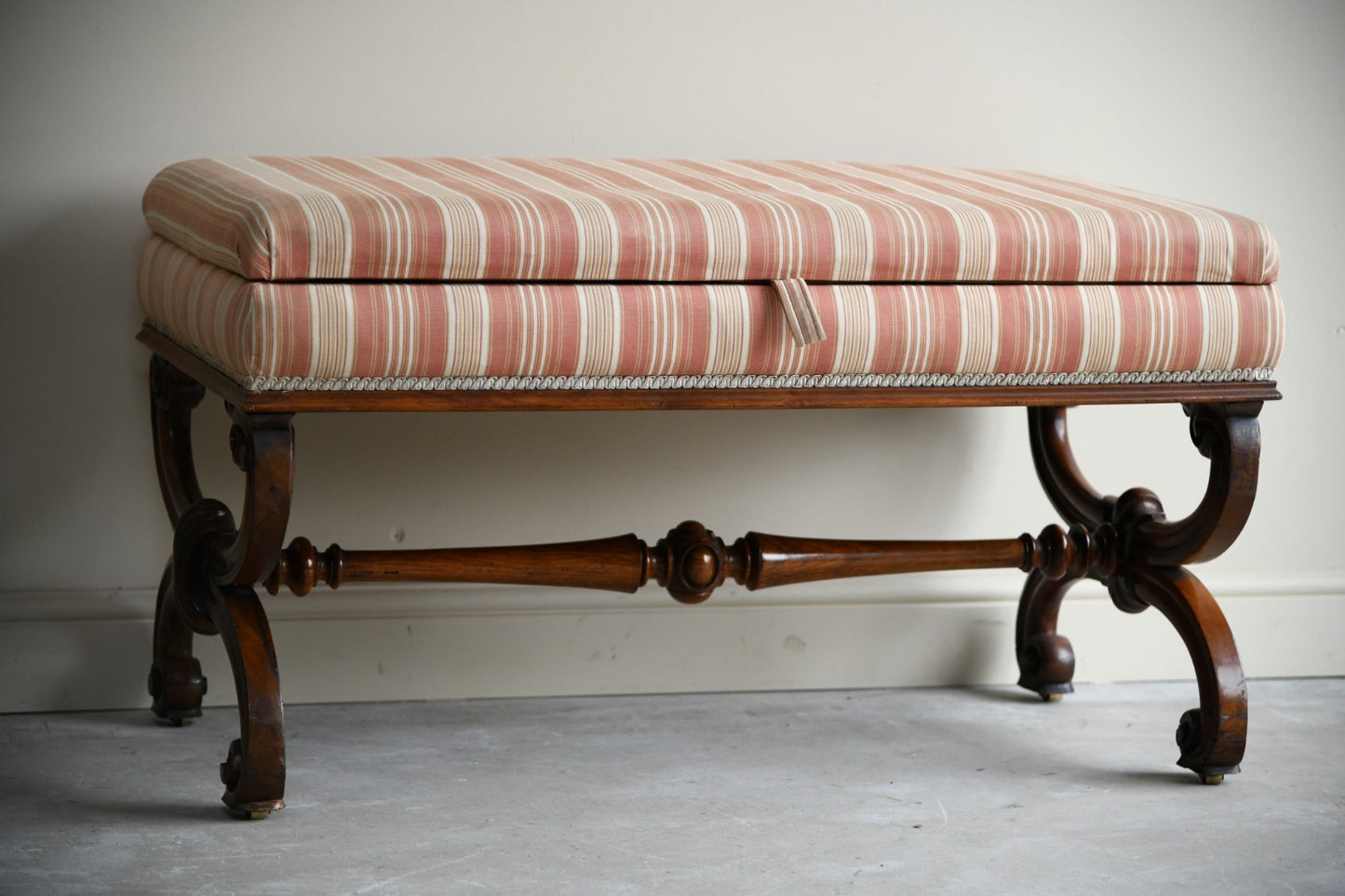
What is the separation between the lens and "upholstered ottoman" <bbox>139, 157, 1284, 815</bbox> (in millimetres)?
1000

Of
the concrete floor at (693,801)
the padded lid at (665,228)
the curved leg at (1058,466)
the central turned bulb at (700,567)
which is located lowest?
the concrete floor at (693,801)

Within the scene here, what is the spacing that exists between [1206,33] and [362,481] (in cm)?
104

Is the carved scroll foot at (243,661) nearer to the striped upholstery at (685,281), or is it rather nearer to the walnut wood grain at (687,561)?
the walnut wood grain at (687,561)

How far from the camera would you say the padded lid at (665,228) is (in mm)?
992

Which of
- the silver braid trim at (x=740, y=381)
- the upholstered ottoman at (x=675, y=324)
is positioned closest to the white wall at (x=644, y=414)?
the upholstered ottoman at (x=675, y=324)

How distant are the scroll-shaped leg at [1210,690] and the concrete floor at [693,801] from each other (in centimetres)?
3

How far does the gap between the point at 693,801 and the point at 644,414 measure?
48 cm

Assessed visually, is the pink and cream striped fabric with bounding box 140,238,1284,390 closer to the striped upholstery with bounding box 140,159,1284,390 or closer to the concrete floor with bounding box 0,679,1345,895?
the striped upholstery with bounding box 140,159,1284,390

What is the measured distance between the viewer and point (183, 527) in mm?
1218

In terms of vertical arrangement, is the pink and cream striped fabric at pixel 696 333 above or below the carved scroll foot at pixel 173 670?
above

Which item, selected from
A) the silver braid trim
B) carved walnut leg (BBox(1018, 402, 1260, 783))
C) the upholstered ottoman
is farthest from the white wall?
the silver braid trim

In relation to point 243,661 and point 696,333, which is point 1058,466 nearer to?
point 696,333

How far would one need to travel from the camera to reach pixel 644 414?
1.55 m

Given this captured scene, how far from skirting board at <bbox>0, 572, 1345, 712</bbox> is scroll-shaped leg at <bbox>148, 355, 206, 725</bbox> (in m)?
0.08
